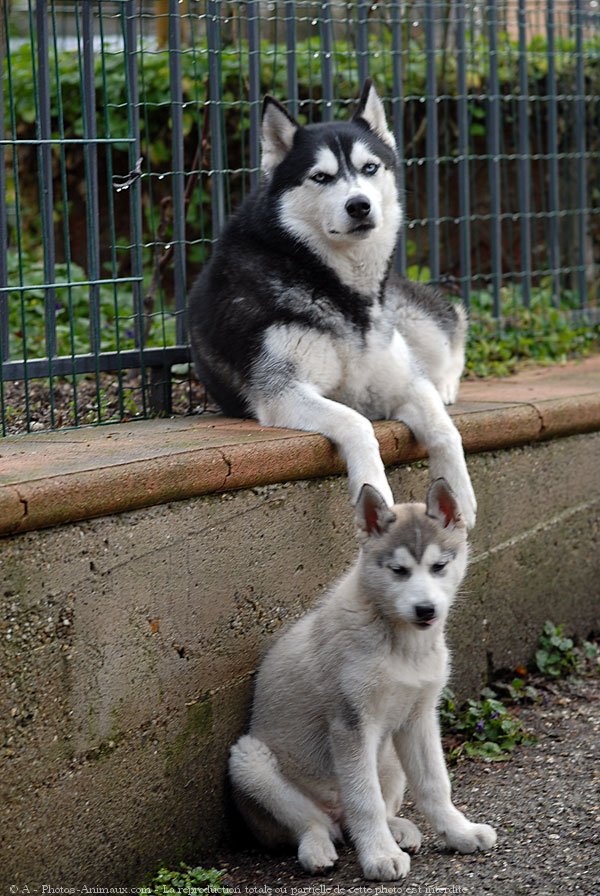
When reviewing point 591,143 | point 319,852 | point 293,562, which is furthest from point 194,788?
point 591,143

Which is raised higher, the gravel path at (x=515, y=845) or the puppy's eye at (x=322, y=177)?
the puppy's eye at (x=322, y=177)

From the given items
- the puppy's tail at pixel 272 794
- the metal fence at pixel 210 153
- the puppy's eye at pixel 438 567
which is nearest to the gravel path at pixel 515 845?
the puppy's tail at pixel 272 794

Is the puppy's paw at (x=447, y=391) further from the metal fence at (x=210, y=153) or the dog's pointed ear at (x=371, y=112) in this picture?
the dog's pointed ear at (x=371, y=112)

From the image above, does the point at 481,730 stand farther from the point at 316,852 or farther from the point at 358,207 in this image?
the point at 358,207

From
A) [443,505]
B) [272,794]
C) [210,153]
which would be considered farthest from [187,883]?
[210,153]

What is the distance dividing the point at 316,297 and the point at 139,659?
65.0 inches

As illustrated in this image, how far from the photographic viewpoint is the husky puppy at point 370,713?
10.6 feet

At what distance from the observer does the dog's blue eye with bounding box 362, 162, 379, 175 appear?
14.5 ft

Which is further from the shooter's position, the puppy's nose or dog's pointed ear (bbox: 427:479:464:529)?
dog's pointed ear (bbox: 427:479:464:529)

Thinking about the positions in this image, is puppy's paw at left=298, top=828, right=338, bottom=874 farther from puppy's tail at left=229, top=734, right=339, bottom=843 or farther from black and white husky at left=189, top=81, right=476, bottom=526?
black and white husky at left=189, top=81, right=476, bottom=526

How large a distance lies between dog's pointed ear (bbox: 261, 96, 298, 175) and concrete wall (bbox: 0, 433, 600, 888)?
1.29 m

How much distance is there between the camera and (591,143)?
741 centimetres

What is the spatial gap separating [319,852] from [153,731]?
595 mm

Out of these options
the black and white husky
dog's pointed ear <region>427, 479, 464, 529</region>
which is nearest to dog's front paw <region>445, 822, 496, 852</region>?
dog's pointed ear <region>427, 479, 464, 529</region>
